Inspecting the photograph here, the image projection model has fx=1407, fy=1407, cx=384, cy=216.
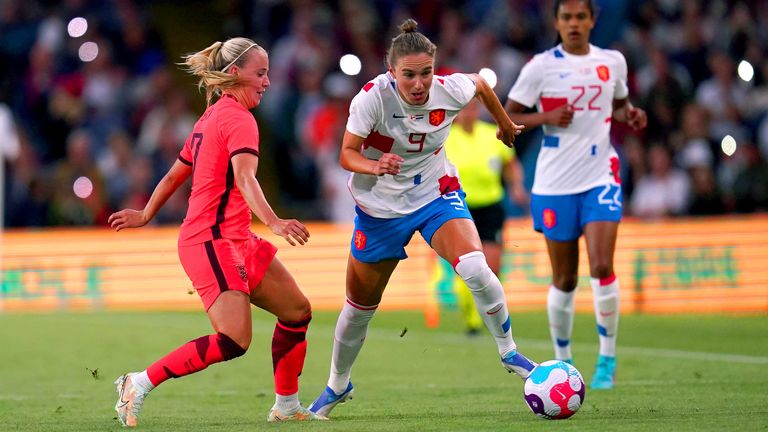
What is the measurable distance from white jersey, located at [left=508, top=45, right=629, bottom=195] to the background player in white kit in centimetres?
175

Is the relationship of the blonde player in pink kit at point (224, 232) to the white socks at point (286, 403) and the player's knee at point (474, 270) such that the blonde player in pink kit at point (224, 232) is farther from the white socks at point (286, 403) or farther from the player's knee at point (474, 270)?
the player's knee at point (474, 270)

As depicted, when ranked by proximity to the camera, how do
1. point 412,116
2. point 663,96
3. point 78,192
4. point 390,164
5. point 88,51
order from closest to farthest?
point 390,164 → point 412,116 → point 663,96 → point 78,192 → point 88,51

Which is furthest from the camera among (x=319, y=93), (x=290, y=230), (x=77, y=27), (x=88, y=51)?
(x=77, y=27)

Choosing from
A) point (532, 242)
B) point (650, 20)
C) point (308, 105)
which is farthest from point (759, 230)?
point (308, 105)

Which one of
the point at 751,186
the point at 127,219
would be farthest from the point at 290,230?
the point at 751,186

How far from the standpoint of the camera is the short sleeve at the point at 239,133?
7367 millimetres

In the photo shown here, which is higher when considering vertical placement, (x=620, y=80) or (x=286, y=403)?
(x=620, y=80)

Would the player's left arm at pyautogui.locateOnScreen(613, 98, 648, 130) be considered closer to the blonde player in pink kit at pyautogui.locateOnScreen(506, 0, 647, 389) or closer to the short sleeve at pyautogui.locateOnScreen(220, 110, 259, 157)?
the blonde player in pink kit at pyautogui.locateOnScreen(506, 0, 647, 389)

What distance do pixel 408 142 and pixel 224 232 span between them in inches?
46.6

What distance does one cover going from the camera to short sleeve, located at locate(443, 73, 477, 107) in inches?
316

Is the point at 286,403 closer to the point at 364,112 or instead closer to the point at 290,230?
the point at 290,230

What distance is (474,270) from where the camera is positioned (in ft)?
25.2

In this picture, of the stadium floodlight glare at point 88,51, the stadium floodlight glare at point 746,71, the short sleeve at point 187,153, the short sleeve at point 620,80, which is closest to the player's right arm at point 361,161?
the short sleeve at point 187,153

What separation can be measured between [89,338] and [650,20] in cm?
965
